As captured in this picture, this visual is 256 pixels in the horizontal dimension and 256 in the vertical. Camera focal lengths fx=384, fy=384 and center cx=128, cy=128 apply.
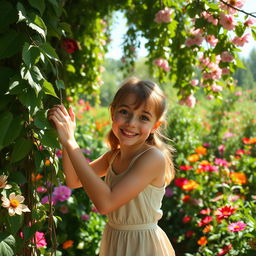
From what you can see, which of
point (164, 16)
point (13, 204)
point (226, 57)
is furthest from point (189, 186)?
point (13, 204)

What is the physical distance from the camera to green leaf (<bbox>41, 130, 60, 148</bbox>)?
108 cm

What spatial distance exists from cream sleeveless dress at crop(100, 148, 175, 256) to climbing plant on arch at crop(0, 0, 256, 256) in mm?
226

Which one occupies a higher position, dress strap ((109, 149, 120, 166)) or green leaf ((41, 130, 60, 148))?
dress strap ((109, 149, 120, 166))

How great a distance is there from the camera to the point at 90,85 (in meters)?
3.35

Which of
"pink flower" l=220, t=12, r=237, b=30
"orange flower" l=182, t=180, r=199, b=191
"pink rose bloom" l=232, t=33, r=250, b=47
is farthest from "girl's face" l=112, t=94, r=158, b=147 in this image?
"orange flower" l=182, t=180, r=199, b=191

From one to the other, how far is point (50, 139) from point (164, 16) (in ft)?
4.20

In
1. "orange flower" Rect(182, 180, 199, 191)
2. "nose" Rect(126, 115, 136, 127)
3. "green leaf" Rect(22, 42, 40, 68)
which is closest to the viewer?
"green leaf" Rect(22, 42, 40, 68)

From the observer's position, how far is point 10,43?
103cm

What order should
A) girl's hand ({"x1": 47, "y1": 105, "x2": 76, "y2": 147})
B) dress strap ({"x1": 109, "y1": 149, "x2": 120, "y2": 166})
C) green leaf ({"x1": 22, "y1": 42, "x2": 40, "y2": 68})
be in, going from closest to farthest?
1. green leaf ({"x1": 22, "y1": 42, "x2": 40, "y2": 68})
2. girl's hand ({"x1": 47, "y1": 105, "x2": 76, "y2": 147})
3. dress strap ({"x1": 109, "y1": 149, "x2": 120, "y2": 166})

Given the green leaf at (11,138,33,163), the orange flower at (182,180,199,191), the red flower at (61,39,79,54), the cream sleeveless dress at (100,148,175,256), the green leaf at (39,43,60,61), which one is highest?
the red flower at (61,39,79,54)

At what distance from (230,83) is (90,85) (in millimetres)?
1405

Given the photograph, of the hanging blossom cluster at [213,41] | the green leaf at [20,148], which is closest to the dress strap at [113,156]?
the green leaf at [20,148]

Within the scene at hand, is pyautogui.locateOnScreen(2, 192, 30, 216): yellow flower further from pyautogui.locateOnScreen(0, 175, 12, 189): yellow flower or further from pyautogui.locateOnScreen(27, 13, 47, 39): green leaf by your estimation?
pyautogui.locateOnScreen(27, 13, 47, 39): green leaf

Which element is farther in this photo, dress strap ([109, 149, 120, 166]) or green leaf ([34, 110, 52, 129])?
dress strap ([109, 149, 120, 166])
